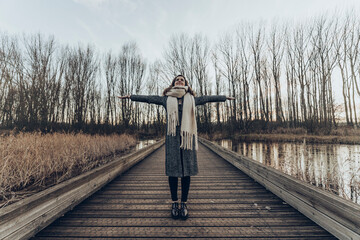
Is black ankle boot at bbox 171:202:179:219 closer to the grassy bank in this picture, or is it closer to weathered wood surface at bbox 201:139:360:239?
weathered wood surface at bbox 201:139:360:239

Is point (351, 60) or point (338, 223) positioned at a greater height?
point (351, 60)

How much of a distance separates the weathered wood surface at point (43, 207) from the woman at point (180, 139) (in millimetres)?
1298

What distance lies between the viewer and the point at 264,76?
2092 centimetres

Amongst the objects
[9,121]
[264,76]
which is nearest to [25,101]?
[9,121]

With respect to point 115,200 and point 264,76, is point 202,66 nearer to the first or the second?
point 264,76

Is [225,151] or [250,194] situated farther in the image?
[225,151]

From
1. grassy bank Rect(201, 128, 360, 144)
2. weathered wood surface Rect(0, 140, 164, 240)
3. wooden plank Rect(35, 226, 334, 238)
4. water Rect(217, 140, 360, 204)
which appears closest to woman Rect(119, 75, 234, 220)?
wooden plank Rect(35, 226, 334, 238)

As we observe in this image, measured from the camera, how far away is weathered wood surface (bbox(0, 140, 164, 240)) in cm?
132

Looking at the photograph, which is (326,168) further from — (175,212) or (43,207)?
(43,207)

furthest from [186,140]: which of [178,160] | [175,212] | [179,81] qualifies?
[175,212]

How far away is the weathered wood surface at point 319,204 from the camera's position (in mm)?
1351

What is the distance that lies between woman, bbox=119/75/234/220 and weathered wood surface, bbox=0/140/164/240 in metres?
1.30

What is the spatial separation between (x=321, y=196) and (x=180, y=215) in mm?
1546

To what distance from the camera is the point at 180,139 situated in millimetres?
1991
